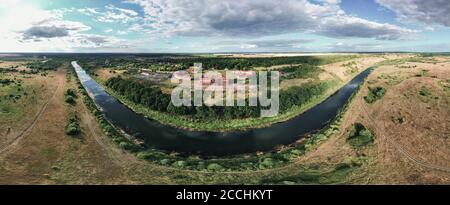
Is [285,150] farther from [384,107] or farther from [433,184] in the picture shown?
[384,107]

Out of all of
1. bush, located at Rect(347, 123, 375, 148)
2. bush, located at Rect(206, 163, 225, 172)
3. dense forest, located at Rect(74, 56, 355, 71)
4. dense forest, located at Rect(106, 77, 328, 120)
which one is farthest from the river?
dense forest, located at Rect(74, 56, 355, 71)

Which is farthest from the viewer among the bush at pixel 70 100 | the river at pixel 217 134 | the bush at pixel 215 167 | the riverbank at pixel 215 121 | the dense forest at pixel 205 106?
the bush at pixel 70 100

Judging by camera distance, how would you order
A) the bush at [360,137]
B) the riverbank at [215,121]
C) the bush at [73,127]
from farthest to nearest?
the riverbank at [215,121] → the bush at [73,127] → the bush at [360,137]

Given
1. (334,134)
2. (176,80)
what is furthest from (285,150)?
(176,80)

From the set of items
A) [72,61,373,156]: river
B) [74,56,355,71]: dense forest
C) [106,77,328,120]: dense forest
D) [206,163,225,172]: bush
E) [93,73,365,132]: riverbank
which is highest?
[74,56,355,71]: dense forest

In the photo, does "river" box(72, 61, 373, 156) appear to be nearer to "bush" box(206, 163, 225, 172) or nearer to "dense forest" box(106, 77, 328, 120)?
"dense forest" box(106, 77, 328, 120)

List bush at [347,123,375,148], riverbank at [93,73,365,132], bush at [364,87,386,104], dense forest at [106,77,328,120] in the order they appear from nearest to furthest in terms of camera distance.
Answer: bush at [347,123,375,148] → riverbank at [93,73,365,132] → dense forest at [106,77,328,120] → bush at [364,87,386,104]

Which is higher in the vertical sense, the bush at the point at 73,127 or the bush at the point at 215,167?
the bush at the point at 73,127

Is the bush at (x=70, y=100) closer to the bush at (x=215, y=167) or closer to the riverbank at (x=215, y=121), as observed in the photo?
the riverbank at (x=215, y=121)

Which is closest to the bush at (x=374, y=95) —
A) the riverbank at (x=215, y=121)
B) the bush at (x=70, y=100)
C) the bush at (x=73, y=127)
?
the riverbank at (x=215, y=121)

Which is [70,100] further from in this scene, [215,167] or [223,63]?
[223,63]
